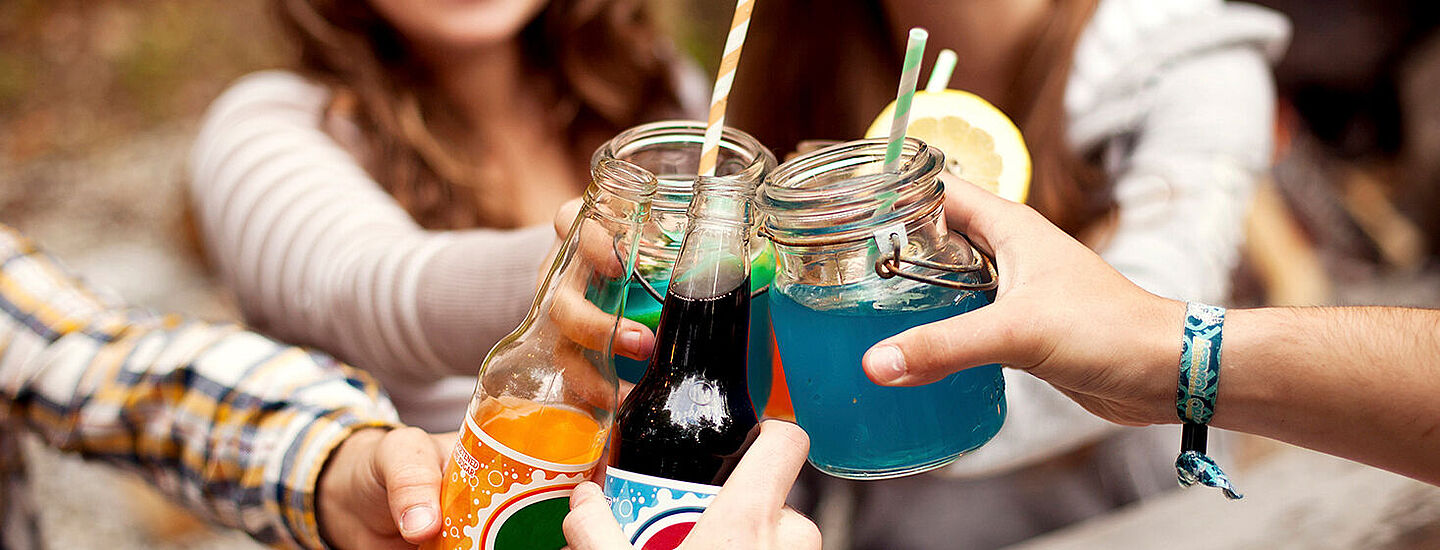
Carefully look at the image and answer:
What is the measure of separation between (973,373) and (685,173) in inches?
9.8

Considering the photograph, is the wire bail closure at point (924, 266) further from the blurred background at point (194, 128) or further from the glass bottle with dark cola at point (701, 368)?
the blurred background at point (194, 128)

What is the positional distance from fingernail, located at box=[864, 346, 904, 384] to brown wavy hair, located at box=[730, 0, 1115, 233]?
0.73 meters

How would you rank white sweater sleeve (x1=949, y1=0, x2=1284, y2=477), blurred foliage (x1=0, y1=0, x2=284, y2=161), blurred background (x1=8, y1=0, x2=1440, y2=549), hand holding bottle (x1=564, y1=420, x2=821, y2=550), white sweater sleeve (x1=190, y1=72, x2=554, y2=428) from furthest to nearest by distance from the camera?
1. blurred foliage (x1=0, y1=0, x2=284, y2=161)
2. blurred background (x1=8, y1=0, x2=1440, y2=549)
3. white sweater sleeve (x1=949, y1=0, x2=1284, y2=477)
4. white sweater sleeve (x1=190, y1=72, x2=554, y2=428)
5. hand holding bottle (x1=564, y1=420, x2=821, y2=550)

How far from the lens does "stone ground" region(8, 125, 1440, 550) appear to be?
1.04 metres

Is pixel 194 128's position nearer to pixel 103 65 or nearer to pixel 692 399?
pixel 103 65

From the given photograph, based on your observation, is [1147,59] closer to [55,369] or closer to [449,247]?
[449,247]

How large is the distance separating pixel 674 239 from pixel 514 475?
0.17 m

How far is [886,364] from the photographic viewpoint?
494mm

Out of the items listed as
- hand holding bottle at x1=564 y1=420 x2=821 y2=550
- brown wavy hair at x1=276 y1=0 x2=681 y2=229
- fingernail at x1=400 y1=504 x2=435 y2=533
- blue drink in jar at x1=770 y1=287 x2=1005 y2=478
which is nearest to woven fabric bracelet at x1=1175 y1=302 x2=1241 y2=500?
blue drink in jar at x1=770 y1=287 x2=1005 y2=478

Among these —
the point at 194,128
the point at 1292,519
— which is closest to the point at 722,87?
the point at 1292,519

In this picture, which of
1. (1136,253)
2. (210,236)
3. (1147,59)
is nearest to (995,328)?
(1136,253)

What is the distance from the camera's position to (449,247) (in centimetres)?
96

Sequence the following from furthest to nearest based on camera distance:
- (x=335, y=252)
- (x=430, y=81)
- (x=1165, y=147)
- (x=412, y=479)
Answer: (x=430, y=81), (x=1165, y=147), (x=335, y=252), (x=412, y=479)

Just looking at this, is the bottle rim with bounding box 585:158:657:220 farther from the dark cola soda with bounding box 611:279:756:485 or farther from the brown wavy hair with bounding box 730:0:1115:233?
the brown wavy hair with bounding box 730:0:1115:233
